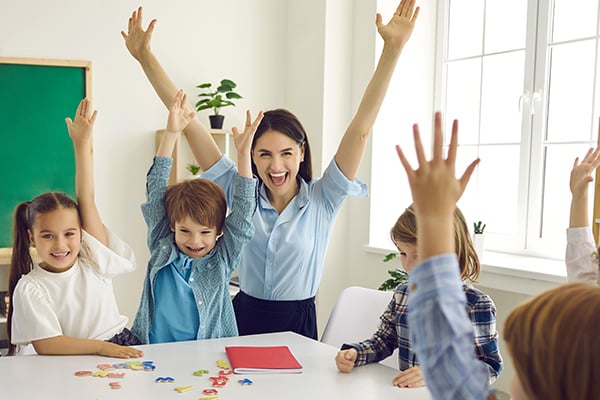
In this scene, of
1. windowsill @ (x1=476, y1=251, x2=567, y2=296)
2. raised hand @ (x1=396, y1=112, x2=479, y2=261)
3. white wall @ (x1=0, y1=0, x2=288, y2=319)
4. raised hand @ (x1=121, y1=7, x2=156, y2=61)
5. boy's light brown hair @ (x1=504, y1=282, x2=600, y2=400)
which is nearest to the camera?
boy's light brown hair @ (x1=504, y1=282, x2=600, y2=400)

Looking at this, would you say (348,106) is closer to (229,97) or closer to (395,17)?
(229,97)

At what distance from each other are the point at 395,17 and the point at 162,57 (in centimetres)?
210

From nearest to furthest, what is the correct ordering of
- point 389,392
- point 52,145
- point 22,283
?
point 389,392, point 22,283, point 52,145

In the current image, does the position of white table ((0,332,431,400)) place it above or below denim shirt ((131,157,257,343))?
below

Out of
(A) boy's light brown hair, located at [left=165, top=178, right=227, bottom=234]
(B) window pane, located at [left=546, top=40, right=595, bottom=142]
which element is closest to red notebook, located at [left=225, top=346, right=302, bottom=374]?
(A) boy's light brown hair, located at [left=165, top=178, right=227, bottom=234]

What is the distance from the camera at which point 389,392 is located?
5.08 feet

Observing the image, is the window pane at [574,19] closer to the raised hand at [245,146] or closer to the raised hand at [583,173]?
the raised hand at [583,173]

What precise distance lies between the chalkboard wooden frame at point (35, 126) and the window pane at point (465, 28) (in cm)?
203

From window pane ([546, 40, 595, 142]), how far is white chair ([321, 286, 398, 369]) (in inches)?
61.1

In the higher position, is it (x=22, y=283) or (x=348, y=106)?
(x=348, y=106)

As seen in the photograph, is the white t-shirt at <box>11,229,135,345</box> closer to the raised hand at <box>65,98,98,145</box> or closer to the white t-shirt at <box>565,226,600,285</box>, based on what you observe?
the raised hand at <box>65,98,98,145</box>

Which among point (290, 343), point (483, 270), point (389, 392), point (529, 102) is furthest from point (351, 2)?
point (389, 392)

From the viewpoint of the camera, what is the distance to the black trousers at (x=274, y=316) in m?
2.17

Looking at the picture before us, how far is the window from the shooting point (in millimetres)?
3203
